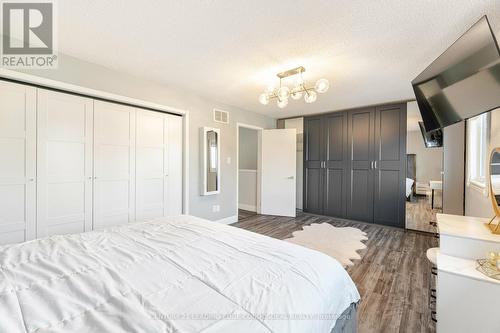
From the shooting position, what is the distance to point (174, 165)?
3.42 m

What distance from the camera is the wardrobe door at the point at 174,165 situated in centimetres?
334

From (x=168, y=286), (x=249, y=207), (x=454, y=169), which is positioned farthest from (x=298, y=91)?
(x=249, y=207)

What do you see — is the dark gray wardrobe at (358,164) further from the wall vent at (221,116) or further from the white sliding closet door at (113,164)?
the white sliding closet door at (113,164)

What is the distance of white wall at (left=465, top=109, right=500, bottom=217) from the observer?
6.70ft

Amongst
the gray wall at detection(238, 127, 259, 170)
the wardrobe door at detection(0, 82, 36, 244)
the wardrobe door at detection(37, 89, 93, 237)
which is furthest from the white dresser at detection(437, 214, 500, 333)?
the gray wall at detection(238, 127, 259, 170)

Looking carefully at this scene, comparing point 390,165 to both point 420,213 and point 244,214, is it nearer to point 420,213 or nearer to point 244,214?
point 420,213

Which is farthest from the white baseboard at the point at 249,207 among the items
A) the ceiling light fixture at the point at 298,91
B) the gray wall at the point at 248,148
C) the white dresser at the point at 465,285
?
the white dresser at the point at 465,285

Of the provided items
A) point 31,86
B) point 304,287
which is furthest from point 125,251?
point 31,86

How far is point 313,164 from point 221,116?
2.39 metres

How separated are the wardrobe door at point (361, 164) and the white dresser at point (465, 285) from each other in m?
2.81

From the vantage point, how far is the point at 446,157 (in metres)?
3.28

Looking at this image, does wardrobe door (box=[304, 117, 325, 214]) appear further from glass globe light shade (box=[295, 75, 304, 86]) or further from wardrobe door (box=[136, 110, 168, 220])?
wardrobe door (box=[136, 110, 168, 220])

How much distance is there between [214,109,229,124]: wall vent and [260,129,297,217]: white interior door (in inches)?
47.3

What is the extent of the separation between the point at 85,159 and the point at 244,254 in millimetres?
2319
